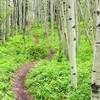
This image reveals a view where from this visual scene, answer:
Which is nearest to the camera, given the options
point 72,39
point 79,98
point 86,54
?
point 79,98

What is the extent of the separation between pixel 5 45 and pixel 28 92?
692 inches

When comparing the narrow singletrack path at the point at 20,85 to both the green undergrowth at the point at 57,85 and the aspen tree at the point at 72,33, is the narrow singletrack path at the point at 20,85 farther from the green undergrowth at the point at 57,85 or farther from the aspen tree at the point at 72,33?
the aspen tree at the point at 72,33

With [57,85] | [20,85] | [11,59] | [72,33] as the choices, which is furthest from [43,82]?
[11,59]

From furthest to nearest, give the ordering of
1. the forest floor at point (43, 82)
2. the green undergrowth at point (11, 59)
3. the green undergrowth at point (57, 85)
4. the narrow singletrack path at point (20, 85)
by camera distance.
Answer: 1. the green undergrowth at point (11, 59)
2. the narrow singletrack path at point (20, 85)
3. the forest floor at point (43, 82)
4. the green undergrowth at point (57, 85)

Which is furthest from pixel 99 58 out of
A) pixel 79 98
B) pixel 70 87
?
pixel 70 87

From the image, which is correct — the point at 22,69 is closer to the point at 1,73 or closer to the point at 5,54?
the point at 1,73

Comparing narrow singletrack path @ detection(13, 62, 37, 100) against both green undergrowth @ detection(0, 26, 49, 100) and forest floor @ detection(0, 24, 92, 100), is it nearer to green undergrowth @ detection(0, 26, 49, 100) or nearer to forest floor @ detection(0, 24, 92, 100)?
forest floor @ detection(0, 24, 92, 100)

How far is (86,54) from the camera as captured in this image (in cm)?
2342

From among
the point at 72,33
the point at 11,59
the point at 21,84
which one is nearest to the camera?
the point at 72,33

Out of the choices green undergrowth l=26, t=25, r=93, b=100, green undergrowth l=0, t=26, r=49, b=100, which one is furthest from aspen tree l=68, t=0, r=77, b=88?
green undergrowth l=0, t=26, r=49, b=100

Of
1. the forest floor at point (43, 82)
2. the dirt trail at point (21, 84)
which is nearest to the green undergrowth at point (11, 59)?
the forest floor at point (43, 82)

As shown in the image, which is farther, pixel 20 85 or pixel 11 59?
pixel 11 59

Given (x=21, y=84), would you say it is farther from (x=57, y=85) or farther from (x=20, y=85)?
(x=57, y=85)

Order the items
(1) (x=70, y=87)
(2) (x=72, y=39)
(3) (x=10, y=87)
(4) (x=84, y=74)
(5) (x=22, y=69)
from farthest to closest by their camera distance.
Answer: (5) (x=22, y=69), (4) (x=84, y=74), (3) (x=10, y=87), (1) (x=70, y=87), (2) (x=72, y=39)
